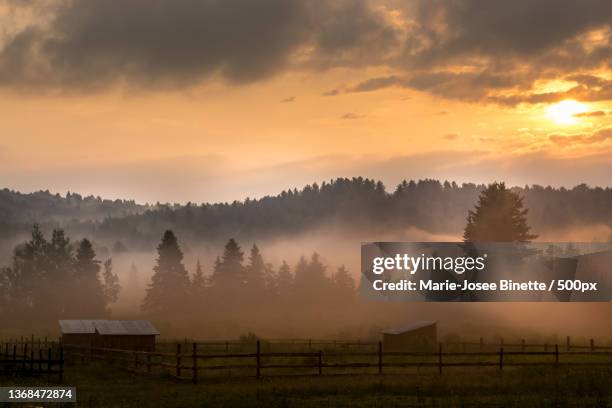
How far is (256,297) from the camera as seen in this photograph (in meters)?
168

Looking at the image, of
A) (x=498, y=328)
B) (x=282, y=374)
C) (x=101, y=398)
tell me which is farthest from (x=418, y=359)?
(x=498, y=328)

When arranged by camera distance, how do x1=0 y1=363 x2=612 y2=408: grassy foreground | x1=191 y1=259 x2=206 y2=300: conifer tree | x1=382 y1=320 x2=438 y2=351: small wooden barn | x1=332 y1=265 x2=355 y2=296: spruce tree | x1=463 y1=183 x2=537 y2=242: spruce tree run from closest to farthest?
x1=0 y1=363 x2=612 y2=408: grassy foreground, x1=382 y1=320 x2=438 y2=351: small wooden barn, x1=463 y1=183 x2=537 y2=242: spruce tree, x1=191 y1=259 x2=206 y2=300: conifer tree, x1=332 y1=265 x2=355 y2=296: spruce tree

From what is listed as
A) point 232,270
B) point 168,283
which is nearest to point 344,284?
point 232,270

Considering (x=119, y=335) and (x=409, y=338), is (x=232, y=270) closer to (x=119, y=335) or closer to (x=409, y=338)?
(x=409, y=338)

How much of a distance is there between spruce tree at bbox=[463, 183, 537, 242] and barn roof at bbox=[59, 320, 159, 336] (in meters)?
62.9

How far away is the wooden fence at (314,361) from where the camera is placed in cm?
4519

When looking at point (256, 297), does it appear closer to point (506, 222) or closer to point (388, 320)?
point (388, 320)

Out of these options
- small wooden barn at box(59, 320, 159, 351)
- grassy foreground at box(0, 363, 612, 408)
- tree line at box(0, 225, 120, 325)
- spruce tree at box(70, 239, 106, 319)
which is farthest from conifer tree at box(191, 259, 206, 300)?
grassy foreground at box(0, 363, 612, 408)

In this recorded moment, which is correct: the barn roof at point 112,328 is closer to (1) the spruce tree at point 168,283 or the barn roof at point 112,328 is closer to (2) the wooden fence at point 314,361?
(2) the wooden fence at point 314,361

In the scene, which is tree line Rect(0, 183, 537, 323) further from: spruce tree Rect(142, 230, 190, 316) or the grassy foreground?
the grassy foreground

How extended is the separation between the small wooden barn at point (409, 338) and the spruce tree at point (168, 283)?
228 feet

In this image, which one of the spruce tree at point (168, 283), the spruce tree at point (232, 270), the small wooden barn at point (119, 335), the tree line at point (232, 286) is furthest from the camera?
the spruce tree at point (232, 270)

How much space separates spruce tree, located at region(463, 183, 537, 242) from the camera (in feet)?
407

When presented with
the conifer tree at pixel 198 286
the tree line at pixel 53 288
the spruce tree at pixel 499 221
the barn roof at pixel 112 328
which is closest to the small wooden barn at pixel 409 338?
the barn roof at pixel 112 328
